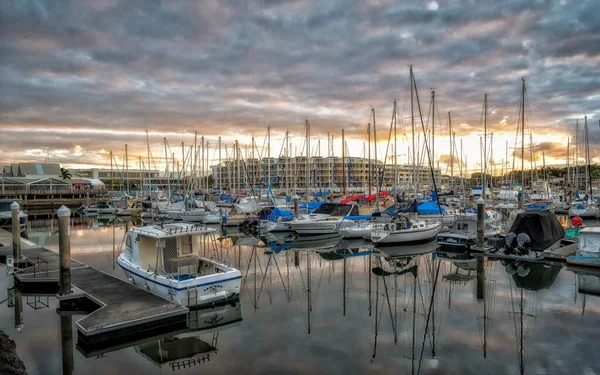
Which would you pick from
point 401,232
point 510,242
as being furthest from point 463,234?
point 401,232

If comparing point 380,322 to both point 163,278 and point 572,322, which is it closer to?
point 572,322

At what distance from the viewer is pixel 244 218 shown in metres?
43.6

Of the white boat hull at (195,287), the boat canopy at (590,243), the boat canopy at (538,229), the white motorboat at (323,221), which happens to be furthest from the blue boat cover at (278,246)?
the boat canopy at (590,243)

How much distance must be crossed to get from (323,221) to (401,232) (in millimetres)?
7987

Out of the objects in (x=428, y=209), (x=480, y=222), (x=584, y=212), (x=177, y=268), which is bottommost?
(x=584, y=212)

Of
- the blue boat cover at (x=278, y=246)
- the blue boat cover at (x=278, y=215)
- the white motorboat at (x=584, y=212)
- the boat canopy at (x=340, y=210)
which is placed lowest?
the blue boat cover at (x=278, y=246)

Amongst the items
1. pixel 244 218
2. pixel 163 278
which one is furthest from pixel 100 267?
pixel 244 218

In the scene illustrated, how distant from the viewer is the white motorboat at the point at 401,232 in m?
29.0

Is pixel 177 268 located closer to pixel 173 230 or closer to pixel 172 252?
pixel 172 252

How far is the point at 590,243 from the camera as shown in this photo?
71.7 feet

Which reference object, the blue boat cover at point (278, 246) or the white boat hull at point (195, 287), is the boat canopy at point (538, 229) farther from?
the white boat hull at point (195, 287)

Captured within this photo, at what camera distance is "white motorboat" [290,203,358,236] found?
35.0 m

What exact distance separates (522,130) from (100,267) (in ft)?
134

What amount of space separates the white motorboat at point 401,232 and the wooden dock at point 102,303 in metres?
17.7
